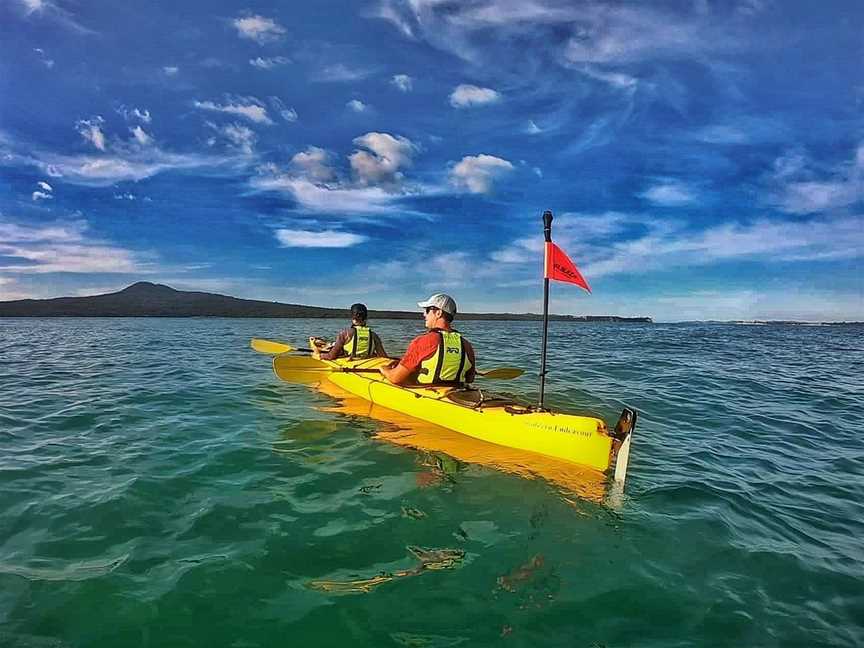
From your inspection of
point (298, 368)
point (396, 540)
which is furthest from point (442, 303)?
point (298, 368)

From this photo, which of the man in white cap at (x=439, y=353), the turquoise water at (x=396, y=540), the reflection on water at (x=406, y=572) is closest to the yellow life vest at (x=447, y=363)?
the man in white cap at (x=439, y=353)

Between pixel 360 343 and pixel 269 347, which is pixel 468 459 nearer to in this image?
pixel 360 343

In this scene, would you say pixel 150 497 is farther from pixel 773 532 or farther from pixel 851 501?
pixel 851 501

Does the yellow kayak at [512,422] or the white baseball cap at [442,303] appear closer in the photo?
the yellow kayak at [512,422]

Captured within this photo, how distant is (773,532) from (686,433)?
4883 mm

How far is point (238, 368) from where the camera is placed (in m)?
20.2

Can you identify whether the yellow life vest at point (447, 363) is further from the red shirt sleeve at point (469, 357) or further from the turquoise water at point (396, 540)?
the turquoise water at point (396, 540)

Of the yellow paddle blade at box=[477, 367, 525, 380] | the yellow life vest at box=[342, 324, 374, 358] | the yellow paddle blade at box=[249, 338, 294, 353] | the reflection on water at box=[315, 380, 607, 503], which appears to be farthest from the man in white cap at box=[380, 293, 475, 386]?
the yellow paddle blade at box=[249, 338, 294, 353]

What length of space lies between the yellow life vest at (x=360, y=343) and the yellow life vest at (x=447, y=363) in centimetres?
429

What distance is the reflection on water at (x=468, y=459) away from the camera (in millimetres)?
7148

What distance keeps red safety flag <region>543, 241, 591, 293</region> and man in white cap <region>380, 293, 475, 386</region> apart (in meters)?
1.88

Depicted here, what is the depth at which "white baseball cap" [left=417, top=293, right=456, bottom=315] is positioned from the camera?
30.8 ft

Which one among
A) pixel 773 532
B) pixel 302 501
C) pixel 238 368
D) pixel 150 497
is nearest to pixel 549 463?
pixel 773 532

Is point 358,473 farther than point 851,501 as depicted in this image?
Yes
